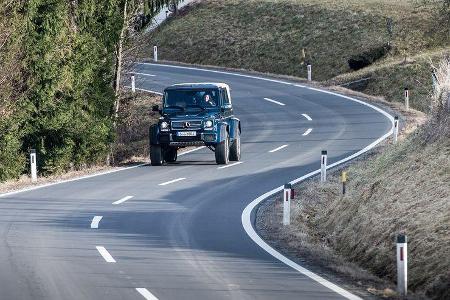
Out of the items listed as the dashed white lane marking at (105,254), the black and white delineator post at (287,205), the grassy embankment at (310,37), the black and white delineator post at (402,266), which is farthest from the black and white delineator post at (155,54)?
the black and white delineator post at (402,266)

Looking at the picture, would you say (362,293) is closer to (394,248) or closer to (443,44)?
(394,248)

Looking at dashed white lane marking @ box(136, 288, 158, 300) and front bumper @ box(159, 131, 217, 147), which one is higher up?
front bumper @ box(159, 131, 217, 147)

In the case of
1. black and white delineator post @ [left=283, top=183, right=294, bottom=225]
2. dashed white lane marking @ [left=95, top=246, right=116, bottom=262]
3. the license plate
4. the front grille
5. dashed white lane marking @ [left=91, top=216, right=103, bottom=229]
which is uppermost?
the front grille

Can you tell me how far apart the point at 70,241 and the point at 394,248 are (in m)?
5.28

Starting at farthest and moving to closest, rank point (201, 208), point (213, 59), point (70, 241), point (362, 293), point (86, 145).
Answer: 1. point (213, 59)
2. point (86, 145)
3. point (201, 208)
4. point (70, 241)
5. point (362, 293)

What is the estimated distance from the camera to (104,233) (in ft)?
57.7

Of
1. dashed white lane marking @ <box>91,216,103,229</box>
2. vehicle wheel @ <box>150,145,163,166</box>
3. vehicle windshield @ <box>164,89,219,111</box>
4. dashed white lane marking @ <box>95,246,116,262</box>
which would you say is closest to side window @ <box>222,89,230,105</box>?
vehicle windshield @ <box>164,89,219,111</box>

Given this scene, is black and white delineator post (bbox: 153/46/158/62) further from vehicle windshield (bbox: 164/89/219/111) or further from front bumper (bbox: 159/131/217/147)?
front bumper (bbox: 159/131/217/147)

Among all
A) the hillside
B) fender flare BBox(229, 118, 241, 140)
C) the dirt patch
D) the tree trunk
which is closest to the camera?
the dirt patch

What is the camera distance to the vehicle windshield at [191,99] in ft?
96.9

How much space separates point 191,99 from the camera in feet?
97.6

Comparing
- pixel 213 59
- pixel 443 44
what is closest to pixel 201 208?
pixel 443 44

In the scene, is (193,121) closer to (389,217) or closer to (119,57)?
(119,57)

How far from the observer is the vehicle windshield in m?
29.5
